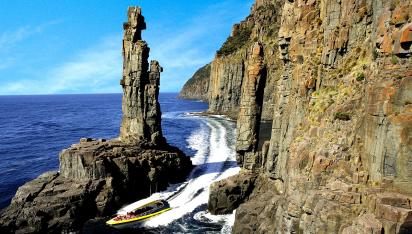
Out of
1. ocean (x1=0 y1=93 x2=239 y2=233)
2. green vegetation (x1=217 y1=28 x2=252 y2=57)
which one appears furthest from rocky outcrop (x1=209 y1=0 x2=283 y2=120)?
ocean (x1=0 y1=93 x2=239 y2=233)

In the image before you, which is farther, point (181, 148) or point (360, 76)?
point (181, 148)

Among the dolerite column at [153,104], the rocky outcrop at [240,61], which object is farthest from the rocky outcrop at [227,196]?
the rocky outcrop at [240,61]

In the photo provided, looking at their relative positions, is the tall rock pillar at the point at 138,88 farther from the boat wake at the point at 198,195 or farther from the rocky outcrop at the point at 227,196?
the rocky outcrop at the point at 227,196

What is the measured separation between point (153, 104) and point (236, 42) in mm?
121855

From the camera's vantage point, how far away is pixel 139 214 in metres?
48.2

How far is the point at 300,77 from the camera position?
120 feet

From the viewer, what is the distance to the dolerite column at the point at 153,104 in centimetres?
6612

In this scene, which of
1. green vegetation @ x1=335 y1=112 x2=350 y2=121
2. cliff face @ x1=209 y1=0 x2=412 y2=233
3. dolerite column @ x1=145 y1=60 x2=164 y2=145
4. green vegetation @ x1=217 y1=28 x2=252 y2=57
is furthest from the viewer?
green vegetation @ x1=217 y1=28 x2=252 y2=57

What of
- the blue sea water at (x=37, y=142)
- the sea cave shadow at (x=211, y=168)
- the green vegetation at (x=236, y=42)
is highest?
the green vegetation at (x=236, y=42)

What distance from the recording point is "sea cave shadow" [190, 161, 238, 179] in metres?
67.0

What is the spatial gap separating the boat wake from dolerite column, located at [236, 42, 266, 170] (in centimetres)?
870

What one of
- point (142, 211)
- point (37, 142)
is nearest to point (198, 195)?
point (142, 211)

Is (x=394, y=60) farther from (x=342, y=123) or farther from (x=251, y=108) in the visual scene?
(x=251, y=108)

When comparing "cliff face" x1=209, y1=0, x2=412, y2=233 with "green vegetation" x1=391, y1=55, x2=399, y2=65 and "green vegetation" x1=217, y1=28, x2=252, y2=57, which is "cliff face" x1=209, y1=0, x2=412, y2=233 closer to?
"green vegetation" x1=391, y1=55, x2=399, y2=65
